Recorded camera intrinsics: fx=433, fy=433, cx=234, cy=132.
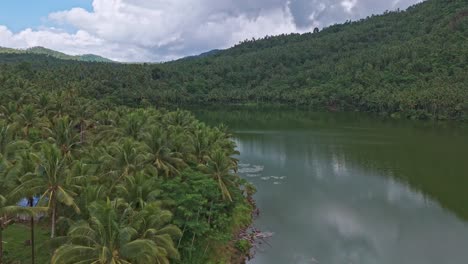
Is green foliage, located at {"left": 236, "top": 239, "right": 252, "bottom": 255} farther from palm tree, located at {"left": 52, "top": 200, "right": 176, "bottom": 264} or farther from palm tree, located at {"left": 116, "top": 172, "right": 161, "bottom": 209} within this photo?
palm tree, located at {"left": 52, "top": 200, "right": 176, "bottom": 264}

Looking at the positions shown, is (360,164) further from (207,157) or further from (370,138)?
(207,157)

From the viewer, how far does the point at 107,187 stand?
35.7 metres

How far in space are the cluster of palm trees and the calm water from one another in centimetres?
989

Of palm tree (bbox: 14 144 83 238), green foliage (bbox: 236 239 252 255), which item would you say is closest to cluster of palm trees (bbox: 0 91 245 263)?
palm tree (bbox: 14 144 83 238)

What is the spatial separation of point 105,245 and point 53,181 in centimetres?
949

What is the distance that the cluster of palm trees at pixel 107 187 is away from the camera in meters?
24.5

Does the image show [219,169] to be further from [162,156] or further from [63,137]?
[63,137]

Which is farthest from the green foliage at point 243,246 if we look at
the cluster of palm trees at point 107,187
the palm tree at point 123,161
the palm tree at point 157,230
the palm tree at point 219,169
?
the palm tree at point 157,230

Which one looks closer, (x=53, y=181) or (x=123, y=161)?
(x=53, y=181)

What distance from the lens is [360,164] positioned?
3219 inches

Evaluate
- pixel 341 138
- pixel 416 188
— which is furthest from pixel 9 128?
pixel 341 138

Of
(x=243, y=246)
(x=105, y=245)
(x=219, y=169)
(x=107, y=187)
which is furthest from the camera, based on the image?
(x=219, y=169)

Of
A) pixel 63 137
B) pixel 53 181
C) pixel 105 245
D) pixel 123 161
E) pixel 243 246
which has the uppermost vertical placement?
pixel 63 137

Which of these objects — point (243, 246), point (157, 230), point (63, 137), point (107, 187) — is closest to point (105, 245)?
point (157, 230)
